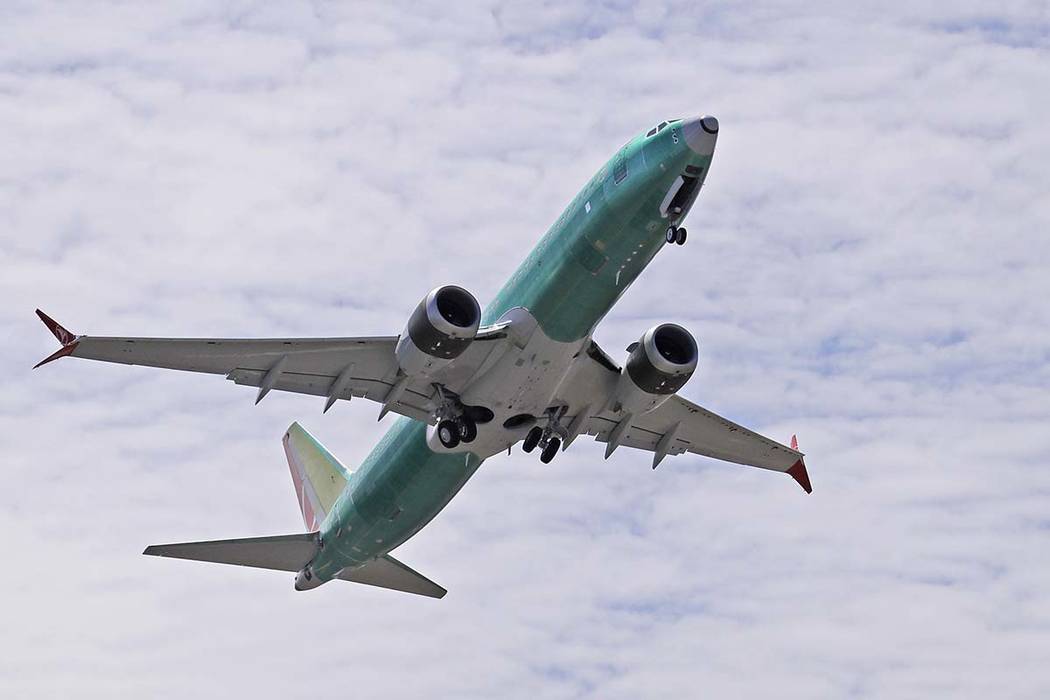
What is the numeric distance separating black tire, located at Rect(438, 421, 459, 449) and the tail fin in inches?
383

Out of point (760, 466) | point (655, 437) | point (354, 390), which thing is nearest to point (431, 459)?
point (354, 390)

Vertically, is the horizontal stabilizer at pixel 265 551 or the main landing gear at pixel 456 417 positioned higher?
the main landing gear at pixel 456 417

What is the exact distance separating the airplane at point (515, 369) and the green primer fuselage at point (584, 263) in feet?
0.13

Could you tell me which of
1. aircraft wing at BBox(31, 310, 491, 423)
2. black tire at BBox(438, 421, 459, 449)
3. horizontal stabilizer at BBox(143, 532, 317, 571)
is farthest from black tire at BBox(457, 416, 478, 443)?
horizontal stabilizer at BBox(143, 532, 317, 571)

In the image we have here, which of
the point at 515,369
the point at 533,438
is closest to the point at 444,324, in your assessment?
the point at 515,369

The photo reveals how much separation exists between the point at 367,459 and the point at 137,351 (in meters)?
10.6

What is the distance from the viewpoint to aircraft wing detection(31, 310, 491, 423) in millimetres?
39875

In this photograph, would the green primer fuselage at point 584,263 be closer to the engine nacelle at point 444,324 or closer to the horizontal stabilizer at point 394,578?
the engine nacelle at point 444,324

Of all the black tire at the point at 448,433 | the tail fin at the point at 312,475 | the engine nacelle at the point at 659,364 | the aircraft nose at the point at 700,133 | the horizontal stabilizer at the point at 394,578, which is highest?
the aircraft nose at the point at 700,133

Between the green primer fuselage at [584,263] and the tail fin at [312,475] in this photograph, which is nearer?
the green primer fuselage at [584,263]

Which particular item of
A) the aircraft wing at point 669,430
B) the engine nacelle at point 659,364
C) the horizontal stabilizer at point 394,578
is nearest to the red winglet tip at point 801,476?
the aircraft wing at point 669,430

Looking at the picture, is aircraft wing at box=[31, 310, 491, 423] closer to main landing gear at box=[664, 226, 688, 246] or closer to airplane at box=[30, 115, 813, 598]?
airplane at box=[30, 115, 813, 598]

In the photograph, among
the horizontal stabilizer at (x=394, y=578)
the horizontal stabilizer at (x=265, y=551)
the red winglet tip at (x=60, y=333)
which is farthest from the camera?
the horizontal stabilizer at (x=394, y=578)

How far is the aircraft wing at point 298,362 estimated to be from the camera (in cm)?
3988
